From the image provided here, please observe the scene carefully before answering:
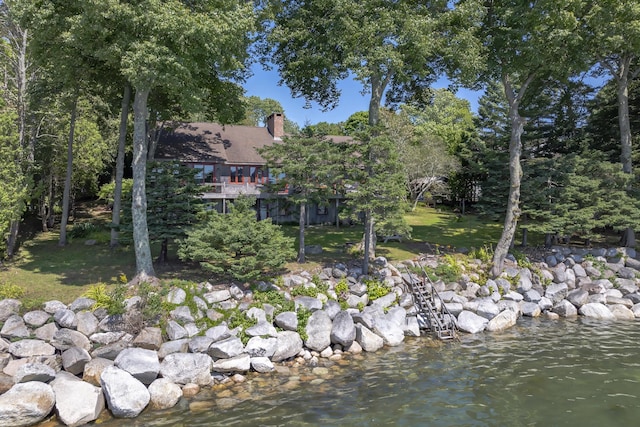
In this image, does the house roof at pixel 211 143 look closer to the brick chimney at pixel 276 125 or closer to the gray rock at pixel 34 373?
the brick chimney at pixel 276 125

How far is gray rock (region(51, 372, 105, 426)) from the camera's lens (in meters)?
10.0

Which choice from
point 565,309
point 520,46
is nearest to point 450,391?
point 565,309

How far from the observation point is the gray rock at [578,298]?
19797 mm

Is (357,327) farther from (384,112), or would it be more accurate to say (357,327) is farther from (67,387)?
(384,112)

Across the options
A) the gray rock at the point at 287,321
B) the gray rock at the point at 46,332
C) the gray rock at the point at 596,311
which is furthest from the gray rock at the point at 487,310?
the gray rock at the point at 46,332

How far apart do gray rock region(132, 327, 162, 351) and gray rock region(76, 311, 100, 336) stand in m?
1.60

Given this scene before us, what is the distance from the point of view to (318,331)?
1475 cm

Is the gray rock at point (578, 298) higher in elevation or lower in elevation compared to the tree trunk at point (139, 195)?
lower

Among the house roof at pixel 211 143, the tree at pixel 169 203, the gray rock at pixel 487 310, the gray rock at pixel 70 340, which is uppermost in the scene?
the house roof at pixel 211 143

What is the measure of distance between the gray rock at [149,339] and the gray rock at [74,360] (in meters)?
1.42

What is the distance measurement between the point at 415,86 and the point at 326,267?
13.1 m

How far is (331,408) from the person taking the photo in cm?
1072

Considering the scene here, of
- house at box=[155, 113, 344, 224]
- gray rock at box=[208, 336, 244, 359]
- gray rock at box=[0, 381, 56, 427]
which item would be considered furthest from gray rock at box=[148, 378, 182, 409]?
house at box=[155, 113, 344, 224]

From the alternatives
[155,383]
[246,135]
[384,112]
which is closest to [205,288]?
[155,383]
